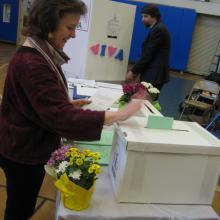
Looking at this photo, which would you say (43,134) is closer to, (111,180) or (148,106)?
(111,180)

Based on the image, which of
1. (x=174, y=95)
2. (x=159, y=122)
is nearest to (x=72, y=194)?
(x=159, y=122)

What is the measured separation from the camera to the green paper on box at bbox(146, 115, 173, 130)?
49.9 inches

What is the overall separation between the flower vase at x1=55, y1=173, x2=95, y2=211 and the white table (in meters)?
0.02

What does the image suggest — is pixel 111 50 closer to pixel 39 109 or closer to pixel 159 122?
pixel 159 122

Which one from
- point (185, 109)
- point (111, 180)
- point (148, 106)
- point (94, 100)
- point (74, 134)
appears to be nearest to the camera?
point (74, 134)

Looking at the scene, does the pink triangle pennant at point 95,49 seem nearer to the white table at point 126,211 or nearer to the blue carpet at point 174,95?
the white table at point 126,211

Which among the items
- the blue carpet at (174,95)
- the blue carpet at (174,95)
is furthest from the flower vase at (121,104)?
the blue carpet at (174,95)

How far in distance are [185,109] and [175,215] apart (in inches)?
166

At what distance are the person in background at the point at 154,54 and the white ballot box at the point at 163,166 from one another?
91.3 inches

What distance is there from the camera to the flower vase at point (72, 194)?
1.10 meters

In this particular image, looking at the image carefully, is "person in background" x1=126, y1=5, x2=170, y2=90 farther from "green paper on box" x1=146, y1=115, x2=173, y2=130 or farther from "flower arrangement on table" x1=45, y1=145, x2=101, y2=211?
"flower arrangement on table" x1=45, y1=145, x2=101, y2=211

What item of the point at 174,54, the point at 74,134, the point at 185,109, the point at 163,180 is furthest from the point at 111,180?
the point at 174,54

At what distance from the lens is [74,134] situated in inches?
42.7

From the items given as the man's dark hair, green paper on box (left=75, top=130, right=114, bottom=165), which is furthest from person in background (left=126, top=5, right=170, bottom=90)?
green paper on box (left=75, top=130, right=114, bottom=165)
